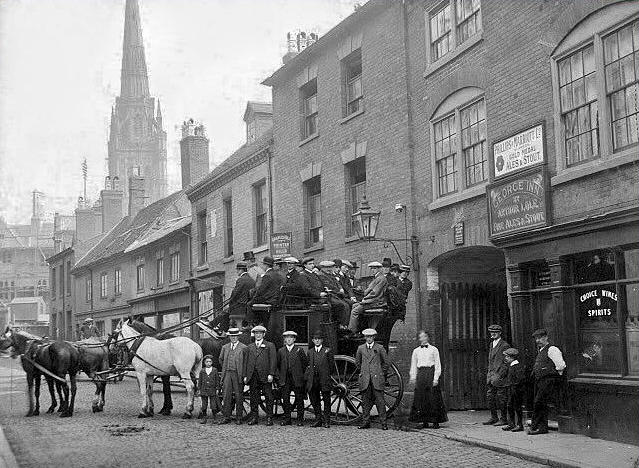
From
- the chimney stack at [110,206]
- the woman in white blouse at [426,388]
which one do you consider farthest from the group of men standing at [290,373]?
the chimney stack at [110,206]

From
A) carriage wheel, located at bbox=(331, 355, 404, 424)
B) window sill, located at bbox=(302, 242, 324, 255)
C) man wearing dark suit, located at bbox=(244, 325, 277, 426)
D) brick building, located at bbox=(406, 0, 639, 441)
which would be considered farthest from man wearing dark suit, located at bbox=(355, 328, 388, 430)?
window sill, located at bbox=(302, 242, 324, 255)

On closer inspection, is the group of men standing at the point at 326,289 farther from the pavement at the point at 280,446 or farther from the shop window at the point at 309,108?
the shop window at the point at 309,108

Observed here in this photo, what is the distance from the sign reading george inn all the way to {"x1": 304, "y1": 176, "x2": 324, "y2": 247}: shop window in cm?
734

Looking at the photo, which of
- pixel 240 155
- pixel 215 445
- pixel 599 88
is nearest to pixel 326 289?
pixel 215 445

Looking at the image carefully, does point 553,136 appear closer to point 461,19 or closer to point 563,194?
point 563,194

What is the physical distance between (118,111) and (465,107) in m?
109

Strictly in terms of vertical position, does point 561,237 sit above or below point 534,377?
above

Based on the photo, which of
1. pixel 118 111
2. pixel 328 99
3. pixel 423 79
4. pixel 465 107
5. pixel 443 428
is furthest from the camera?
pixel 118 111

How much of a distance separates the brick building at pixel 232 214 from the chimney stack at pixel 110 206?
21.5 metres

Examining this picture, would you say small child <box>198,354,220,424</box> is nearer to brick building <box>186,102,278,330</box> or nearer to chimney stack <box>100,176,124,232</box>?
brick building <box>186,102,278,330</box>

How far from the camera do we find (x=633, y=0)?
10531 mm

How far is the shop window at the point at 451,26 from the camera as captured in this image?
14.5m

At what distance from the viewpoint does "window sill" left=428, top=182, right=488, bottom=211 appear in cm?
1390

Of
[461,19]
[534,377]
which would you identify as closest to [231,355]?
[534,377]
